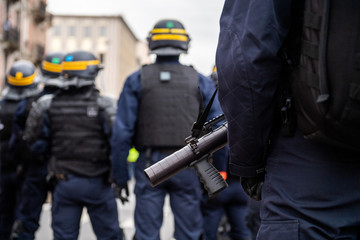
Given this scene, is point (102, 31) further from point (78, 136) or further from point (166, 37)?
point (166, 37)

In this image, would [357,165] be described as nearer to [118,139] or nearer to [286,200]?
[286,200]

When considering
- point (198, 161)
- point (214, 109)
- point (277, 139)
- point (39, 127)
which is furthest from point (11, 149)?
point (277, 139)

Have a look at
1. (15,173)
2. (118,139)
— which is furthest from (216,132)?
(15,173)

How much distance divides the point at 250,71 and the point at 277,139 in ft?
0.93

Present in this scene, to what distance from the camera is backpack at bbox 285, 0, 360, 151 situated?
5.81 ft

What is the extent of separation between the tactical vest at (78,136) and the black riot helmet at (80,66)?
22cm

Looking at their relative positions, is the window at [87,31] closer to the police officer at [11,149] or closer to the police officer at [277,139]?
the police officer at [11,149]

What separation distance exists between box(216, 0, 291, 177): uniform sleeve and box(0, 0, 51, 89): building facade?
101 feet

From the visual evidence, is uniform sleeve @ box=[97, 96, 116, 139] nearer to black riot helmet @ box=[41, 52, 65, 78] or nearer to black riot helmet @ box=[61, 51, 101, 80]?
black riot helmet @ box=[61, 51, 101, 80]

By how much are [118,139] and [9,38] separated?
3023 centimetres

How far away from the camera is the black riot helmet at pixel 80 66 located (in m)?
5.36

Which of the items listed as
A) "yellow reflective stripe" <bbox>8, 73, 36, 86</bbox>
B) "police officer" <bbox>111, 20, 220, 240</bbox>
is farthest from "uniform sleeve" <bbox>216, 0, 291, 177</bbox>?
"yellow reflective stripe" <bbox>8, 73, 36, 86</bbox>

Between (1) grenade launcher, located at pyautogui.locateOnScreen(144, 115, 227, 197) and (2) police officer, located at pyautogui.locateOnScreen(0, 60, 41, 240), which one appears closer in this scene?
(1) grenade launcher, located at pyautogui.locateOnScreen(144, 115, 227, 197)

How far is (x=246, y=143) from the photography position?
2146 millimetres
